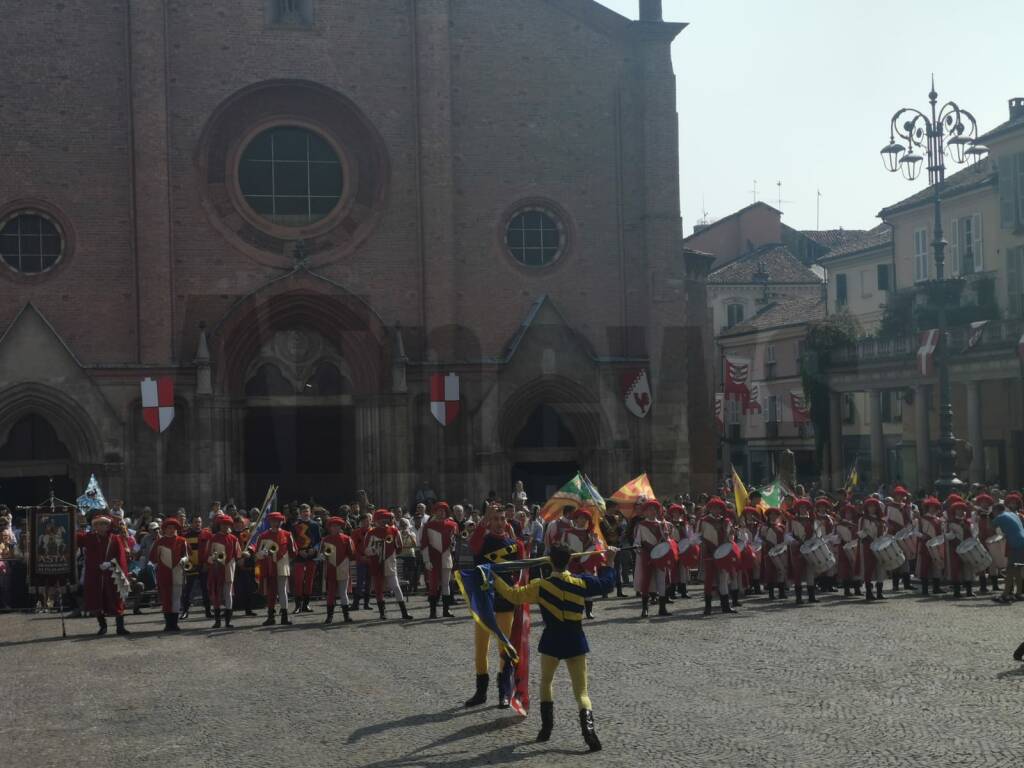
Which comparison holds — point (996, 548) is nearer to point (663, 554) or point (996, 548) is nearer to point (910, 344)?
point (663, 554)

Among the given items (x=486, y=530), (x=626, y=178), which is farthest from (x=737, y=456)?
(x=486, y=530)

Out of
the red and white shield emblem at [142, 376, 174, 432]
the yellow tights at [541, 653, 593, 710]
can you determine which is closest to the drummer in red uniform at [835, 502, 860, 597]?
the yellow tights at [541, 653, 593, 710]

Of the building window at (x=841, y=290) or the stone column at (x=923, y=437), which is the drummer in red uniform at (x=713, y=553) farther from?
the building window at (x=841, y=290)

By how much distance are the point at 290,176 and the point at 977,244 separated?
1052 inches

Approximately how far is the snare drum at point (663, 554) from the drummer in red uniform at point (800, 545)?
2.09 m

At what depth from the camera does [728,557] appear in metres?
21.5

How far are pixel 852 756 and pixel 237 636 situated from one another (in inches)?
442

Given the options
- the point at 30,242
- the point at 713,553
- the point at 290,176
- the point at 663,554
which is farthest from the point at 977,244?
the point at 663,554

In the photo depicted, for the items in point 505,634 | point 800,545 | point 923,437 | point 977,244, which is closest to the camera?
point 505,634

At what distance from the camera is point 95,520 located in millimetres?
21078

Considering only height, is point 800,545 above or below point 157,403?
below

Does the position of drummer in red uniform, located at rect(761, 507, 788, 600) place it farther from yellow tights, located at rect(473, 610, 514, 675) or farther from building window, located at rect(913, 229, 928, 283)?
building window, located at rect(913, 229, 928, 283)

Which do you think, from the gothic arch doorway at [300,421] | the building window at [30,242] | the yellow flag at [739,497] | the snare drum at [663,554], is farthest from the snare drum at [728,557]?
the building window at [30,242]

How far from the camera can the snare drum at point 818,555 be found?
22.7 m
